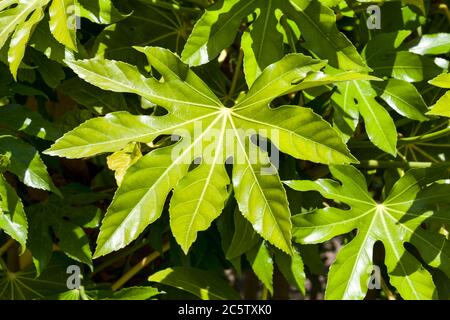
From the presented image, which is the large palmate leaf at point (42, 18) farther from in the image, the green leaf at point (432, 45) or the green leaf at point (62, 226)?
the green leaf at point (432, 45)

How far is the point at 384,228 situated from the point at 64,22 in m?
0.69

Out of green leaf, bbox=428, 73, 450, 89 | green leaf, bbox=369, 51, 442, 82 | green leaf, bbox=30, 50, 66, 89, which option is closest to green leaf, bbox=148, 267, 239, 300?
green leaf, bbox=30, 50, 66, 89

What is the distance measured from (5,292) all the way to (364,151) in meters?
0.83

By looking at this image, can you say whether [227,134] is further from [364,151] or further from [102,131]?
[364,151]

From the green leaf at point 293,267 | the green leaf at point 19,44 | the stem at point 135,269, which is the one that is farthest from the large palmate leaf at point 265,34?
the stem at point 135,269

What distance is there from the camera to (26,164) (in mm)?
1375

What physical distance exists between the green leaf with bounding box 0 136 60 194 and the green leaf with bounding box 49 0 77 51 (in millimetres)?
242

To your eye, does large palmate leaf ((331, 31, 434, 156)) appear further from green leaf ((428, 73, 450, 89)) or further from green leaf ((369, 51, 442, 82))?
green leaf ((428, 73, 450, 89))

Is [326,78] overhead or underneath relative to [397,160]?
underneath

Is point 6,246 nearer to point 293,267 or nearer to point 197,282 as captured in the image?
point 197,282

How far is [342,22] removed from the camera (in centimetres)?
166

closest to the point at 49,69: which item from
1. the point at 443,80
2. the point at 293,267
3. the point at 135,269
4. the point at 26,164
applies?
the point at 26,164
